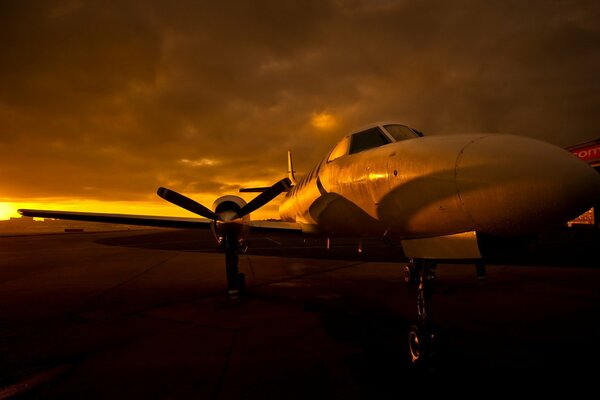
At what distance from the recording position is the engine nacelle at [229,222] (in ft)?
24.5

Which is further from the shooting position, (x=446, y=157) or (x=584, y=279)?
(x=584, y=279)

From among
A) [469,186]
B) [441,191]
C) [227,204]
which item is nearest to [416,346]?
[441,191]

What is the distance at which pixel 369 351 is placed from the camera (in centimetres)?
436

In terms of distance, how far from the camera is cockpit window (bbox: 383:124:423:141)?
15.9 feet

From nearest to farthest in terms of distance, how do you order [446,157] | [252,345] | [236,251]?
[446,157]
[252,345]
[236,251]

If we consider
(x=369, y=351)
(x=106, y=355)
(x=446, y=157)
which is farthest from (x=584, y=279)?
(x=106, y=355)

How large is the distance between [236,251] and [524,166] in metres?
6.25

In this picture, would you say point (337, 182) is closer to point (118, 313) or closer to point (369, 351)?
point (369, 351)

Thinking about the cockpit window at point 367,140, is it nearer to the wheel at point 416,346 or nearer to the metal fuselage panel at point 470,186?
the metal fuselage panel at point 470,186

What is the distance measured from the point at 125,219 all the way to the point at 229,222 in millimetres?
3301

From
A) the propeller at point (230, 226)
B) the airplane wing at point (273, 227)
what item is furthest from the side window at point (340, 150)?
the airplane wing at point (273, 227)

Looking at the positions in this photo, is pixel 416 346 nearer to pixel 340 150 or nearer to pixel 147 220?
pixel 340 150

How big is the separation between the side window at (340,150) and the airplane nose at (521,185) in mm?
2736

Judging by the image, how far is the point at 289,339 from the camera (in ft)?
16.1
